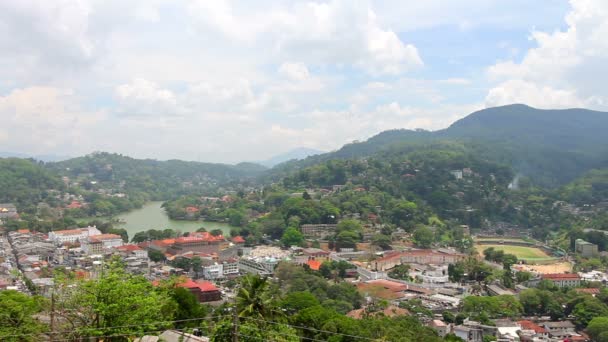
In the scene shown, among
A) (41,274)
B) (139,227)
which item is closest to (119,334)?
(41,274)

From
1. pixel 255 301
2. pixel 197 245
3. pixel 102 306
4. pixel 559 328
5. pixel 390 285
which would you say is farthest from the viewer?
pixel 197 245

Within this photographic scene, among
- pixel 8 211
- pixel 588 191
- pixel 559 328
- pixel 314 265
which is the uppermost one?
pixel 588 191

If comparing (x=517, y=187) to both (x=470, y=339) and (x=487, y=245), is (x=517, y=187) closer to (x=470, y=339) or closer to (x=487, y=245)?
(x=487, y=245)

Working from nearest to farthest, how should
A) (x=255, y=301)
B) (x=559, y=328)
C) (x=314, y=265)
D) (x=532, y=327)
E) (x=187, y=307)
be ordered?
(x=255, y=301), (x=187, y=307), (x=532, y=327), (x=559, y=328), (x=314, y=265)

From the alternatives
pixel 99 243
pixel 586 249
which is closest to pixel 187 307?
pixel 99 243

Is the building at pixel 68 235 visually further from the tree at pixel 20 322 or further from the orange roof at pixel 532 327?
the orange roof at pixel 532 327

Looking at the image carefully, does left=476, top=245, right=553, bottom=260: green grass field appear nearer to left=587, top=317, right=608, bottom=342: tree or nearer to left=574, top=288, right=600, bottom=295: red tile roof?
left=574, top=288, right=600, bottom=295: red tile roof

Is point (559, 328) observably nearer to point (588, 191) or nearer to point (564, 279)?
point (564, 279)

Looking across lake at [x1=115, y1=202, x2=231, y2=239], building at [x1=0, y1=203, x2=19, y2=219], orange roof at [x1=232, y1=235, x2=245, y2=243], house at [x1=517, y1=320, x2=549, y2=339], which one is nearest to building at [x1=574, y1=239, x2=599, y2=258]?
house at [x1=517, y1=320, x2=549, y2=339]
